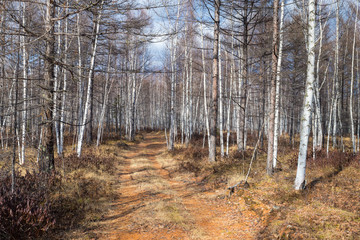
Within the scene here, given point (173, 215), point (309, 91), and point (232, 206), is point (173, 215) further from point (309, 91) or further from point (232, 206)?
point (309, 91)

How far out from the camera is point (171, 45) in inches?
611

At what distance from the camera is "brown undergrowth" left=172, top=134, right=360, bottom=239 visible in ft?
13.3

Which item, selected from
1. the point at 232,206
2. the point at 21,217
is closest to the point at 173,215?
the point at 232,206

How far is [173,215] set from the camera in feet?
17.4

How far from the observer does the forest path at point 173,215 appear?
4542mm

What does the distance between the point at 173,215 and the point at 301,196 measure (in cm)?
335

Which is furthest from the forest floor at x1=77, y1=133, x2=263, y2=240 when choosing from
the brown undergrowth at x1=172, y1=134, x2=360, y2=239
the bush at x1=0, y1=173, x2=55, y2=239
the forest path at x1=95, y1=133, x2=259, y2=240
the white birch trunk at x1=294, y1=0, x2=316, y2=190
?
the white birch trunk at x1=294, y1=0, x2=316, y2=190

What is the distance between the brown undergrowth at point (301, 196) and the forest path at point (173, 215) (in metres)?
0.43

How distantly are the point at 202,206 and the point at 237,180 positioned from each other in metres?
1.98

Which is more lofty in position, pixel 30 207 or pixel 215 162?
pixel 30 207

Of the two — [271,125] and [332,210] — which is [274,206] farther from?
[271,125]

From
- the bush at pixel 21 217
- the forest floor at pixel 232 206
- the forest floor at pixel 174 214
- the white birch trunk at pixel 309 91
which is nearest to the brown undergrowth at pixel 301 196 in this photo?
the forest floor at pixel 232 206

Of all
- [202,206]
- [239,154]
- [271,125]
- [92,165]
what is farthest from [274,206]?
[92,165]

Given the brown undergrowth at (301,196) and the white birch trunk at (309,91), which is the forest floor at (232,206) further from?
the white birch trunk at (309,91)
